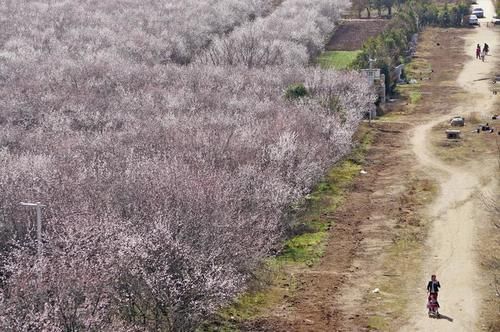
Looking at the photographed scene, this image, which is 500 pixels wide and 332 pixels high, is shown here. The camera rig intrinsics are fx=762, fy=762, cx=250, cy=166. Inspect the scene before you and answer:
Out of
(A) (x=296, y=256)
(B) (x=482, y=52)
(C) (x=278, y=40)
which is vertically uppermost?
(C) (x=278, y=40)

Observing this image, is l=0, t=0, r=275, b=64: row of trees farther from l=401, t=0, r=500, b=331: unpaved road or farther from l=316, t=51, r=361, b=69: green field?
l=401, t=0, r=500, b=331: unpaved road

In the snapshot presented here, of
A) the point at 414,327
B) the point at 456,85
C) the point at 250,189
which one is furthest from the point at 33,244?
the point at 456,85

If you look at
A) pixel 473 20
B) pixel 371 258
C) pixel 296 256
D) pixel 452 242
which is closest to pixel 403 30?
pixel 473 20

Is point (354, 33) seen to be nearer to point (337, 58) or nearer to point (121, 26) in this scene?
point (337, 58)

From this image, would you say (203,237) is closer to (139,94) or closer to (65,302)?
(65,302)

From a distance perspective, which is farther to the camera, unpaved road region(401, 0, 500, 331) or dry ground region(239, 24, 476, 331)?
dry ground region(239, 24, 476, 331)

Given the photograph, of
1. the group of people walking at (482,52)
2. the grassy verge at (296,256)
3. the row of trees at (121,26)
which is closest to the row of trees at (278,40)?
the row of trees at (121,26)

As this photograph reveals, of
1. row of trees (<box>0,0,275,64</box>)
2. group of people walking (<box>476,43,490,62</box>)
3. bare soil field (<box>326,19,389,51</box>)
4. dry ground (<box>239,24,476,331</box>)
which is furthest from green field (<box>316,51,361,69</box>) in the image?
dry ground (<box>239,24,476,331</box>)
